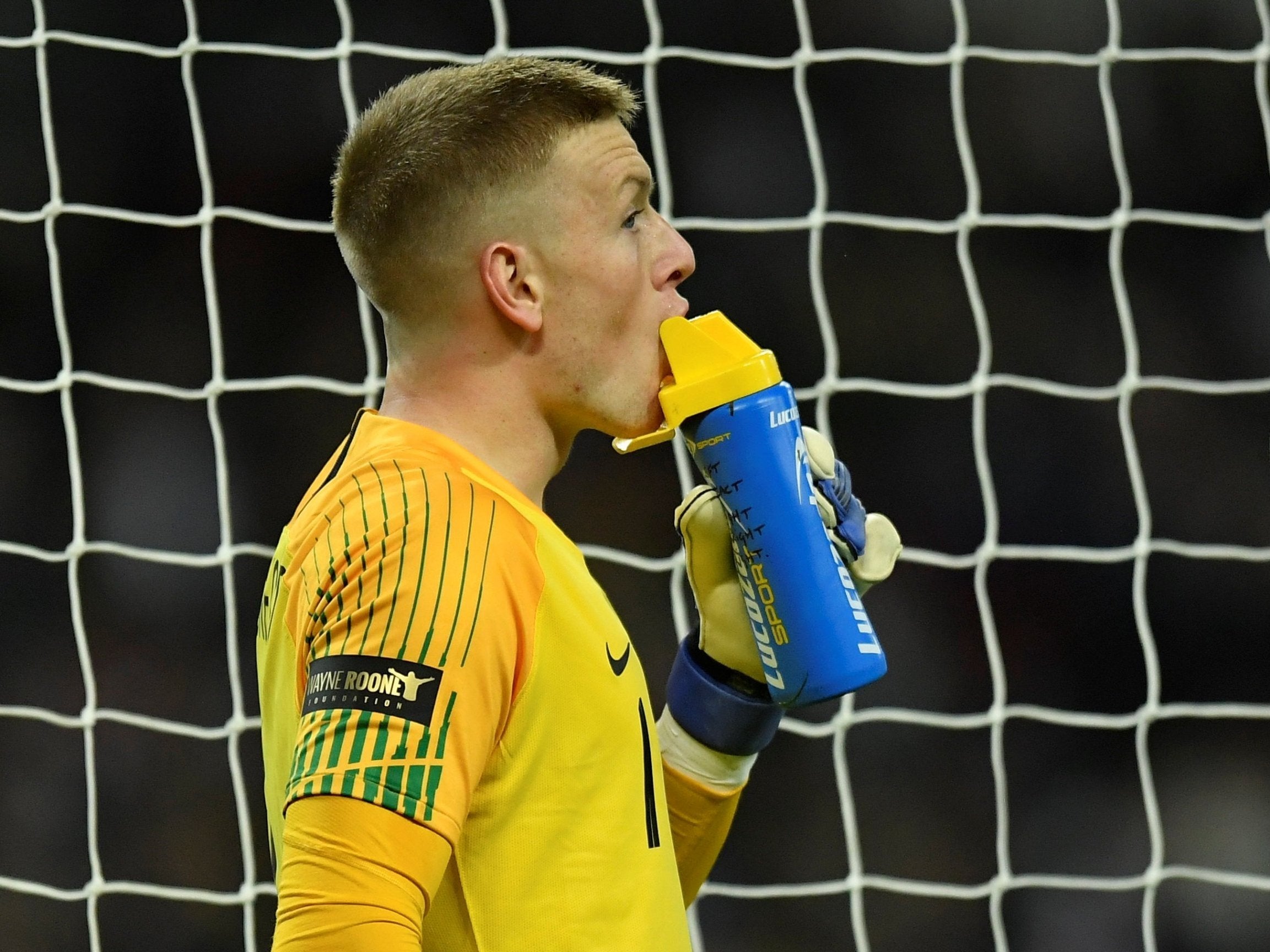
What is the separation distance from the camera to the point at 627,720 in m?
0.86

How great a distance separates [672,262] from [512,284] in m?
0.13

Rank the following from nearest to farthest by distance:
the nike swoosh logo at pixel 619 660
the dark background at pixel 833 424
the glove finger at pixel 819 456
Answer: the nike swoosh logo at pixel 619 660 < the glove finger at pixel 819 456 < the dark background at pixel 833 424

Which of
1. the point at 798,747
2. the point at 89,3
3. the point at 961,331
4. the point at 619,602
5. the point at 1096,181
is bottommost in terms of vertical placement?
the point at 798,747

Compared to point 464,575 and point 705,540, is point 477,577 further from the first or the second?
point 705,540

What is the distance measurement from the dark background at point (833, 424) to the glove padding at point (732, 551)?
1.86m

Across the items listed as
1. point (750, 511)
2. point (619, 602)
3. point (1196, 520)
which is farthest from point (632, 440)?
point (1196, 520)

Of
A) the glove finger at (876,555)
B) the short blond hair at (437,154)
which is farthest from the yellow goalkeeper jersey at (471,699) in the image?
the glove finger at (876,555)

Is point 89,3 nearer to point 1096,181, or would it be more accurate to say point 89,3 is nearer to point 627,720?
point 1096,181

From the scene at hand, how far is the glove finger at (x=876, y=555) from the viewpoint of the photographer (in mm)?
1167

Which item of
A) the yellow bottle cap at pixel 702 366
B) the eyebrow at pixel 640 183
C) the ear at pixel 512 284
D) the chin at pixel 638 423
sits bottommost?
the chin at pixel 638 423

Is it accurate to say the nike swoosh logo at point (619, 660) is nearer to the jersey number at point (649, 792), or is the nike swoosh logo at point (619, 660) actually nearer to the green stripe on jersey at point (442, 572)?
the jersey number at point (649, 792)

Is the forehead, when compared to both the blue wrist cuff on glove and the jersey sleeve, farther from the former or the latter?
the blue wrist cuff on glove

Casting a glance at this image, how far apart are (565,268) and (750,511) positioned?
23 centimetres

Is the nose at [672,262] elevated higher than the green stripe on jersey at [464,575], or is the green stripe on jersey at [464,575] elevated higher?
the nose at [672,262]
